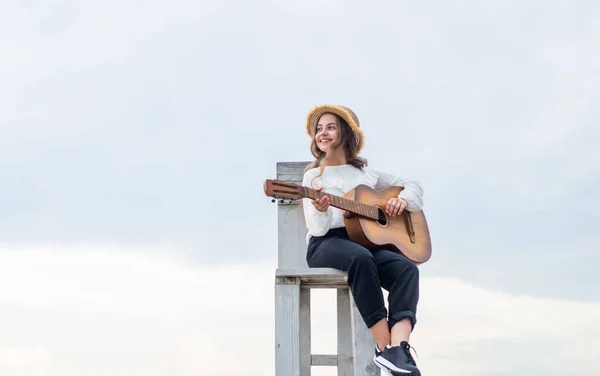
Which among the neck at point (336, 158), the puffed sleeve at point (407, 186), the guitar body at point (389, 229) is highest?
the neck at point (336, 158)

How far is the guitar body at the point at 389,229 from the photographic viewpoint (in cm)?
395

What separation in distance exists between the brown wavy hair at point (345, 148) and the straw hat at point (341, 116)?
2cm

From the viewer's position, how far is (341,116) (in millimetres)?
4430

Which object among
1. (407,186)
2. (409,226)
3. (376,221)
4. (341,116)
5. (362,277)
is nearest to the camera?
(362,277)

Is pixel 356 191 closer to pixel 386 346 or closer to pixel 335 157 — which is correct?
pixel 335 157

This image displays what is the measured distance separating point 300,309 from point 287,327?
88cm

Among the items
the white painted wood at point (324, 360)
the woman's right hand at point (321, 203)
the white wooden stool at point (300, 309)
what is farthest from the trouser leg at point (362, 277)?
the white painted wood at point (324, 360)

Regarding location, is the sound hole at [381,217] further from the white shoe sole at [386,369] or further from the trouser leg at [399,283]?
the white shoe sole at [386,369]

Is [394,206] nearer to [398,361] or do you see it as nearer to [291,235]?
[291,235]

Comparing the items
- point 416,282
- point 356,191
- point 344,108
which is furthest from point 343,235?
point 344,108

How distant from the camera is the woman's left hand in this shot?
13.4 ft

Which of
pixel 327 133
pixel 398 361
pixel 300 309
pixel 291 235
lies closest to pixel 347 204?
pixel 327 133

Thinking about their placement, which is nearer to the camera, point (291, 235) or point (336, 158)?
point (336, 158)

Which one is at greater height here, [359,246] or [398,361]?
[359,246]
